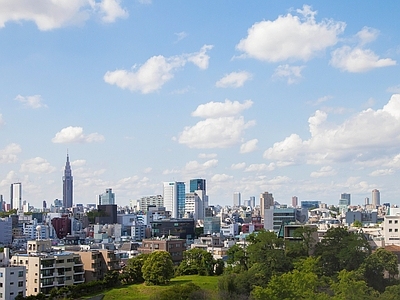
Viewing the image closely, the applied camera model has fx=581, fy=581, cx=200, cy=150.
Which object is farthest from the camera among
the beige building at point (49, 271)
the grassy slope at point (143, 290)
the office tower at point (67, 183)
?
the office tower at point (67, 183)

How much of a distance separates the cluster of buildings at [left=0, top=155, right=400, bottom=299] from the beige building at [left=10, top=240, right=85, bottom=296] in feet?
0.11

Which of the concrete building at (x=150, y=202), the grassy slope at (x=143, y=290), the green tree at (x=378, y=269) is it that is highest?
the concrete building at (x=150, y=202)

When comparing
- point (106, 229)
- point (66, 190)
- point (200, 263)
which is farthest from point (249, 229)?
point (66, 190)

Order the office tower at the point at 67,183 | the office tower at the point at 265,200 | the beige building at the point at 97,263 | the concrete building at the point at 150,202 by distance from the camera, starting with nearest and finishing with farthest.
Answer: the beige building at the point at 97,263
the office tower at the point at 265,200
the concrete building at the point at 150,202
the office tower at the point at 67,183

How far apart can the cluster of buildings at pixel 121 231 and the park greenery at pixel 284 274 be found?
1.50 m

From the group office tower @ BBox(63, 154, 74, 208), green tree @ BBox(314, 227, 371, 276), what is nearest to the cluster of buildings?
office tower @ BBox(63, 154, 74, 208)

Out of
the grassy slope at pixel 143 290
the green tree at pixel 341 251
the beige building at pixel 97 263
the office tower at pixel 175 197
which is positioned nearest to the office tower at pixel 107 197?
the office tower at pixel 175 197

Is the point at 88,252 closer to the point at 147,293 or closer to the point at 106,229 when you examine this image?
the point at 147,293

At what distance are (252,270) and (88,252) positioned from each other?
24.2ft

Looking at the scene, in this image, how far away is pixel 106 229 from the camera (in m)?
46.1

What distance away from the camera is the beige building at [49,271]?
19.4 m

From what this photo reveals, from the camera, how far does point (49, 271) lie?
773 inches

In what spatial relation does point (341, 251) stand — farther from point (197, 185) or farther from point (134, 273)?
point (197, 185)

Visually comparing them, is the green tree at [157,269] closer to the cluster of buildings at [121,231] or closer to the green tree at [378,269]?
the cluster of buildings at [121,231]
